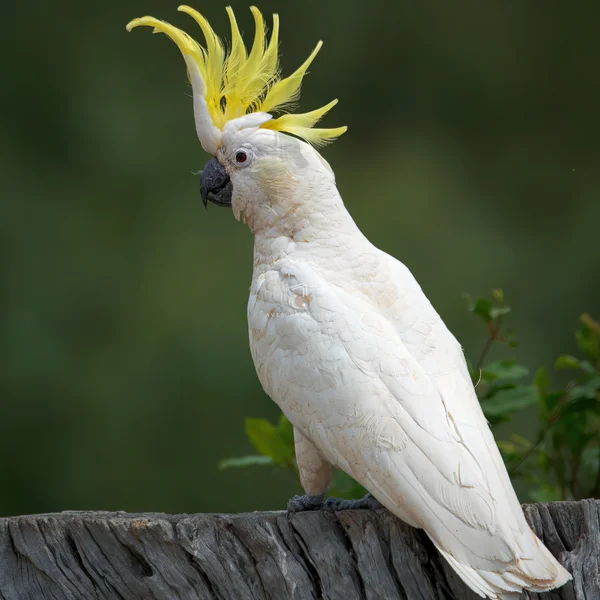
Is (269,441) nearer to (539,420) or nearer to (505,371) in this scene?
(505,371)

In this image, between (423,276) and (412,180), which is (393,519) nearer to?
(423,276)

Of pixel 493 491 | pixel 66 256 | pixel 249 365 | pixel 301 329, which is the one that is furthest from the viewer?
pixel 66 256

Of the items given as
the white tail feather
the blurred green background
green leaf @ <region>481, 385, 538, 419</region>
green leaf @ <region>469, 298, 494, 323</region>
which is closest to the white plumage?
the white tail feather

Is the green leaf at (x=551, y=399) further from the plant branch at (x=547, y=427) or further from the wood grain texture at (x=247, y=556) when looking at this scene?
the wood grain texture at (x=247, y=556)

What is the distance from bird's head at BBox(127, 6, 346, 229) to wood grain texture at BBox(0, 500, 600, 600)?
886 mm

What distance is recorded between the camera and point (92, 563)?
205 centimetres

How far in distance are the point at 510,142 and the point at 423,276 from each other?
1504 millimetres

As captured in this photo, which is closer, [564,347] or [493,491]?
[493,491]

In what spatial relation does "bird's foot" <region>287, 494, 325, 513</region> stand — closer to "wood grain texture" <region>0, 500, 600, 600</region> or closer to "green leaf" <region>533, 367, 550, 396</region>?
"wood grain texture" <region>0, 500, 600, 600</region>

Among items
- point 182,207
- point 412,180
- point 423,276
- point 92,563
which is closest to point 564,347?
point 423,276

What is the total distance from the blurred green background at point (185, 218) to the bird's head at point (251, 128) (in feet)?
11.8

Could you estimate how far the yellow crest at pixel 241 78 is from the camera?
252cm

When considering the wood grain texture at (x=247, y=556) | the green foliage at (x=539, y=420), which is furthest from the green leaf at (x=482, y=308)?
the wood grain texture at (x=247, y=556)

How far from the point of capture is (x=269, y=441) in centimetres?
297
